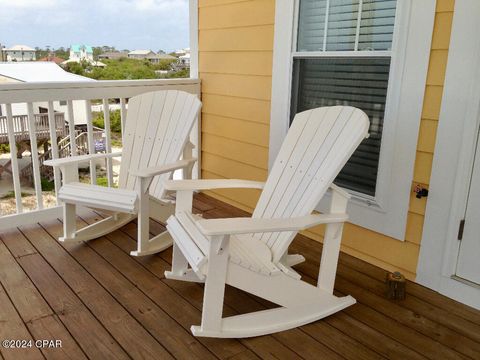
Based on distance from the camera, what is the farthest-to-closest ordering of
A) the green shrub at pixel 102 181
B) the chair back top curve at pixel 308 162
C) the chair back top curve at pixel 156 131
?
the green shrub at pixel 102 181
the chair back top curve at pixel 156 131
the chair back top curve at pixel 308 162

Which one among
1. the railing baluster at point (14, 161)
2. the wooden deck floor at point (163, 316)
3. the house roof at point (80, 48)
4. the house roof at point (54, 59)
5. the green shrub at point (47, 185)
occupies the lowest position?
the wooden deck floor at point (163, 316)

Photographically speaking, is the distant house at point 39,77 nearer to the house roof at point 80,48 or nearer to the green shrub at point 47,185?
the house roof at point 80,48

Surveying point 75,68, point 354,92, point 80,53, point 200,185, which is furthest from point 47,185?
point 354,92

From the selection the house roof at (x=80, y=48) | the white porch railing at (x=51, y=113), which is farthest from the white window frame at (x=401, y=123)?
the house roof at (x=80, y=48)

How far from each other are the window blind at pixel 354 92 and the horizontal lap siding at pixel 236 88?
37cm

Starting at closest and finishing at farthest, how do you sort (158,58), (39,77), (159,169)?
(159,169)
(39,77)
(158,58)

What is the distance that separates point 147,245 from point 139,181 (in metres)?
0.44

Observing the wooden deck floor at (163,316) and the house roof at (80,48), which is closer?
the wooden deck floor at (163,316)

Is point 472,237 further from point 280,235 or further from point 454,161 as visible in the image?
point 280,235

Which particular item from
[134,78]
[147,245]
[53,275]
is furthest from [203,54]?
[53,275]

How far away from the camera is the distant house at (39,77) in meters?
2.92

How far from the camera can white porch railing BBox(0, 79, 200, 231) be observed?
281 cm

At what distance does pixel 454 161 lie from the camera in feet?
6.69

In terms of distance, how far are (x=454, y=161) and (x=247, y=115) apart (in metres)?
1.68
